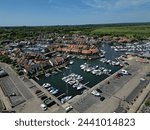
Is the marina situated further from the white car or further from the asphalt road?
the white car

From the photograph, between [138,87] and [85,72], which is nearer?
[138,87]

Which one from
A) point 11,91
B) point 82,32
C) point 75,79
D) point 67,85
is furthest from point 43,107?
point 82,32

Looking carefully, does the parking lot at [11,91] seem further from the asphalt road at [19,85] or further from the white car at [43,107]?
the white car at [43,107]

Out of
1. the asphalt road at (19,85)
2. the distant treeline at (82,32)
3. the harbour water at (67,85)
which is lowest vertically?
the harbour water at (67,85)

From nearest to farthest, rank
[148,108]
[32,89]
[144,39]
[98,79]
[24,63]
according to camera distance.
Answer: [148,108] → [32,89] → [98,79] → [24,63] → [144,39]

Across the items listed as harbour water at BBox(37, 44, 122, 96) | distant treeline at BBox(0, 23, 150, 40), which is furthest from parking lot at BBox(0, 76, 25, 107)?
distant treeline at BBox(0, 23, 150, 40)

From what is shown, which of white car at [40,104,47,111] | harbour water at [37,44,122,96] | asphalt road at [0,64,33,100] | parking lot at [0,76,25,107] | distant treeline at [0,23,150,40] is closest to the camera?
white car at [40,104,47,111]

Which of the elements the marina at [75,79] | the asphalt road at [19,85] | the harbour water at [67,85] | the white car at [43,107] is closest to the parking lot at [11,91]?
the asphalt road at [19,85]

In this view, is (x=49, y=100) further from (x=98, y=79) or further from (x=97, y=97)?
(x=98, y=79)

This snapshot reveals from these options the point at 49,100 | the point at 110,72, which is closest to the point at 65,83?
the point at 49,100

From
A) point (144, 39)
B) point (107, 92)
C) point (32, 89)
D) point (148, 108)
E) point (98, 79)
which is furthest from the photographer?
point (144, 39)

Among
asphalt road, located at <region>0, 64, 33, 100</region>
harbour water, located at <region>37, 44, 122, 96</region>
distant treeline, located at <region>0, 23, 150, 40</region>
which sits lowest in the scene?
harbour water, located at <region>37, 44, 122, 96</region>
